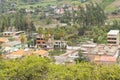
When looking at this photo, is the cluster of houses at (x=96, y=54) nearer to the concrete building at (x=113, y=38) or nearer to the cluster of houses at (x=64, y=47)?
the cluster of houses at (x=64, y=47)

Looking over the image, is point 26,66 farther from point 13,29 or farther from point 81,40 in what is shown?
point 13,29

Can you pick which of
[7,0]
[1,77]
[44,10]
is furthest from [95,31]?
[7,0]

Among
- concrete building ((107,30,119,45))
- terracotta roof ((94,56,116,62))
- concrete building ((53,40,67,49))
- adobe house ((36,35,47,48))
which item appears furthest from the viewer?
adobe house ((36,35,47,48))

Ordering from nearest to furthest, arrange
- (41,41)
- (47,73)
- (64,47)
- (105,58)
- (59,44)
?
(47,73) → (105,58) → (64,47) → (59,44) → (41,41)

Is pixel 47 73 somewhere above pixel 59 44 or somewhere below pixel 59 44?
Result: above

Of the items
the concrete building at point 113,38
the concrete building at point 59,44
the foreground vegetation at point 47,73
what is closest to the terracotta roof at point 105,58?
the concrete building at point 59,44

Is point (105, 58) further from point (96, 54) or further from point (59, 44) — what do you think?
point (59, 44)

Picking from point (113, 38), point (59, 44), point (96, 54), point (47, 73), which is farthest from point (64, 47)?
point (47, 73)

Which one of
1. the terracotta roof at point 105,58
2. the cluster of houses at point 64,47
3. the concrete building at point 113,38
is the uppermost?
the concrete building at point 113,38

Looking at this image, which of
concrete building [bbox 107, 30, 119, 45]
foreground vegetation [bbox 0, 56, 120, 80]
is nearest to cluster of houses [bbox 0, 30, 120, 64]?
concrete building [bbox 107, 30, 119, 45]

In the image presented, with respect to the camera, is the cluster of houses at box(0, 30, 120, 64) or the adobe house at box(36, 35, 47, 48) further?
the adobe house at box(36, 35, 47, 48)

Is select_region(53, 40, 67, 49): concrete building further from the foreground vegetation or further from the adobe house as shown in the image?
the foreground vegetation
